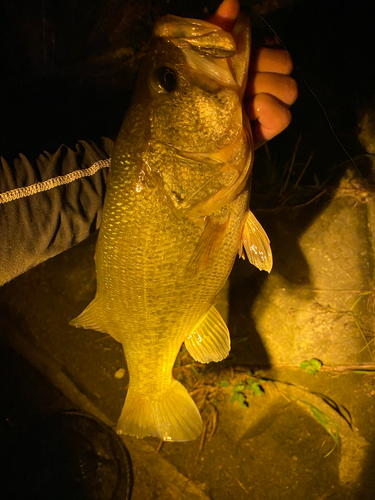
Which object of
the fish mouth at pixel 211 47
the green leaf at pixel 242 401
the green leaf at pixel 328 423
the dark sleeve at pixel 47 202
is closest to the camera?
the fish mouth at pixel 211 47

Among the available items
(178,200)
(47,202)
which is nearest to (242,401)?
(178,200)

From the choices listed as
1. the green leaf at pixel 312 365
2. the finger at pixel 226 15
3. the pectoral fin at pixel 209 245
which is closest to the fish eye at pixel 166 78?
the finger at pixel 226 15

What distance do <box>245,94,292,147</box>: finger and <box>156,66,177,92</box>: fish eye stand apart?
435 millimetres

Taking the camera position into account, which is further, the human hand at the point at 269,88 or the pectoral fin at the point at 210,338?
the pectoral fin at the point at 210,338

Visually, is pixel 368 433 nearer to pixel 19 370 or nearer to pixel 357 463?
pixel 357 463

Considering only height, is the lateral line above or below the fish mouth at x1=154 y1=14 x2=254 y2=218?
below

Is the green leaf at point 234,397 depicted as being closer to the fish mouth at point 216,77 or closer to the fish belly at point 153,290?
the fish belly at point 153,290

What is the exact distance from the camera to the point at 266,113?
5.14ft

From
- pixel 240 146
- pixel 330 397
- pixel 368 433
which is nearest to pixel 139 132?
pixel 240 146

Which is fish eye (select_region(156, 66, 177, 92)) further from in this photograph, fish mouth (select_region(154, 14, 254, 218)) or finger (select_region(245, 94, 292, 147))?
finger (select_region(245, 94, 292, 147))

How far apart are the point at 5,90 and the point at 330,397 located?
373 cm

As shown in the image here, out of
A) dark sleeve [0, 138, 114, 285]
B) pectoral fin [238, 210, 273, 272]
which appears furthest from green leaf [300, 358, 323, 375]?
dark sleeve [0, 138, 114, 285]

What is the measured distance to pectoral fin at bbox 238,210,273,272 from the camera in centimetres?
164

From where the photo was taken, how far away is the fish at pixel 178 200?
1.31m
